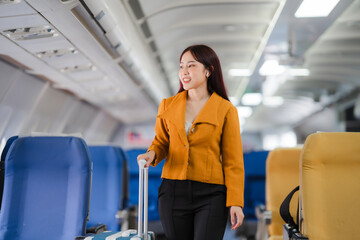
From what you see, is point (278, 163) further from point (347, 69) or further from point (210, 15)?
point (347, 69)

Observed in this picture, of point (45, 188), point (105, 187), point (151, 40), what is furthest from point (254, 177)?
point (45, 188)

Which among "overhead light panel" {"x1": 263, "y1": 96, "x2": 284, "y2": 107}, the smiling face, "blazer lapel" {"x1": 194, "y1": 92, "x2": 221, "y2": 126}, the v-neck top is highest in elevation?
"overhead light panel" {"x1": 263, "y1": 96, "x2": 284, "y2": 107}

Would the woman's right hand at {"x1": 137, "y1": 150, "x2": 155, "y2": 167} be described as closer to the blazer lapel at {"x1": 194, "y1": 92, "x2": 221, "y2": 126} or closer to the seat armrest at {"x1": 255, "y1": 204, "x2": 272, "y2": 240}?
the blazer lapel at {"x1": 194, "y1": 92, "x2": 221, "y2": 126}

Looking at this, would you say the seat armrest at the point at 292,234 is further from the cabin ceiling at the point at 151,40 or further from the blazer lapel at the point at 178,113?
the cabin ceiling at the point at 151,40

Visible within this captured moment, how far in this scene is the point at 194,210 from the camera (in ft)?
6.36

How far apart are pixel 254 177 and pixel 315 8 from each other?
8.44 ft

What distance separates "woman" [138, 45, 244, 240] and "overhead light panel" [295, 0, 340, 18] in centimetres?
313

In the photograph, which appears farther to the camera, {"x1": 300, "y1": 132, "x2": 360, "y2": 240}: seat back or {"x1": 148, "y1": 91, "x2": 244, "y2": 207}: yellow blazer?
{"x1": 300, "y1": 132, "x2": 360, "y2": 240}: seat back

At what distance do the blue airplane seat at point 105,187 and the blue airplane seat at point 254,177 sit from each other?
84.8 inches

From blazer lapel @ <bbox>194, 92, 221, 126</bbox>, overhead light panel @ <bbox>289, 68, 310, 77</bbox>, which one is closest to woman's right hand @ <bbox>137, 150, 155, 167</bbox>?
blazer lapel @ <bbox>194, 92, 221, 126</bbox>

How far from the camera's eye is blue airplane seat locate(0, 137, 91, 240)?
2492mm

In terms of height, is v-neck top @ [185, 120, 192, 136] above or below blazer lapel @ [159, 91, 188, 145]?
below

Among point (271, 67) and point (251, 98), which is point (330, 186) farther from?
point (251, 98)

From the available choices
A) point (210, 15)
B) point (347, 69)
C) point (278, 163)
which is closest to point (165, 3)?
point (210, 15)
